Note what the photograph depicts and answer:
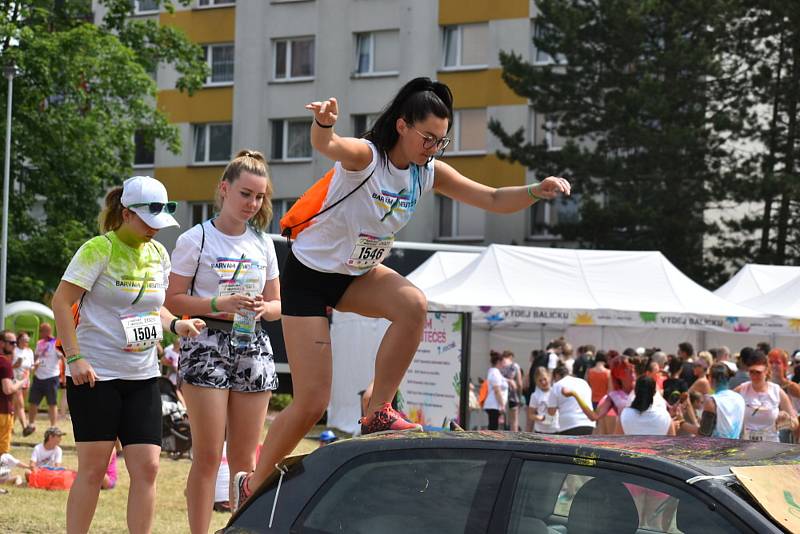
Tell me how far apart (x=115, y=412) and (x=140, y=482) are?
343 mm

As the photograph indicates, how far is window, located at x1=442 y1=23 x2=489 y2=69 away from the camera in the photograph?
38250mm

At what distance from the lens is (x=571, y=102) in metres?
34.4

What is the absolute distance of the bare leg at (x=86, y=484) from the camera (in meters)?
5.55

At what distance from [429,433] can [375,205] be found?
131 cm

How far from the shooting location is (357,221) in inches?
196

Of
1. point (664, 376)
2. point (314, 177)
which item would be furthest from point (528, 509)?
point (314, 177)

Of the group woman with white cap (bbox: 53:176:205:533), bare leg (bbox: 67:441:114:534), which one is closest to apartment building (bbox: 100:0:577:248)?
woman with white cap (bbox: 53:176:205:533)

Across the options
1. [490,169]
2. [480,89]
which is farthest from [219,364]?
[480,89]

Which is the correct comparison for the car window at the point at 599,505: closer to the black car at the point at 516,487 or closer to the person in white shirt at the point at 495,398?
the black car at the point at 516,487

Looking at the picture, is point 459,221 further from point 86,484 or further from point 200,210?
point 86,484

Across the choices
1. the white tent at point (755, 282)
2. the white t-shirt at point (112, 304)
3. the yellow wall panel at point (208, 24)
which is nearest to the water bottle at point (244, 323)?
the white t-shirt at point (112, 304)

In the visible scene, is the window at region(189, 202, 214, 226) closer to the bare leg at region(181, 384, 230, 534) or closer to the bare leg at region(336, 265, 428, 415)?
the bare leg at region(181, 384, 230, 534)

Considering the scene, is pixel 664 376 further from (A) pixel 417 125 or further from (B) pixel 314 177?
(B) pixel 314 177

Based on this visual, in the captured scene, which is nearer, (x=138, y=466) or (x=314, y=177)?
(x=138, y=466)
